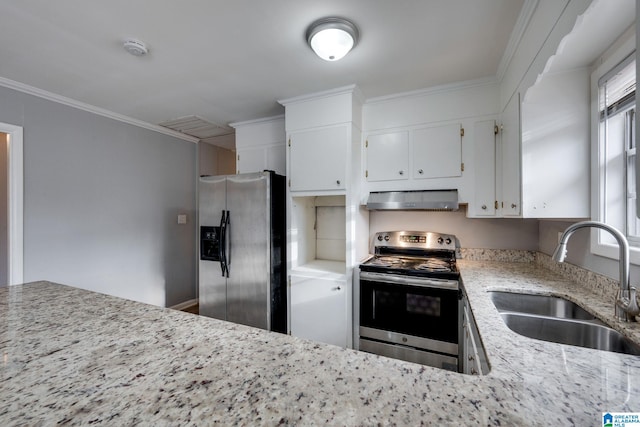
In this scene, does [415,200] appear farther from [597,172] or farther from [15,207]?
[15,207]

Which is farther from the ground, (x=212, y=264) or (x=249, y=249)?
(x=249, y=249)

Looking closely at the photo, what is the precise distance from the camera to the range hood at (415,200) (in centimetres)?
218

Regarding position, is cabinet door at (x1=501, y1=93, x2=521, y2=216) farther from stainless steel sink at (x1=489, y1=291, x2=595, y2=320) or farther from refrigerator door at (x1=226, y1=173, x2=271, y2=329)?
refrigerator door at (x1=226, y1=173, x2=271, y2=329)

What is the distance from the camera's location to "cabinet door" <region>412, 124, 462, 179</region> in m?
2.23

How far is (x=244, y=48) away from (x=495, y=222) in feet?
8.15

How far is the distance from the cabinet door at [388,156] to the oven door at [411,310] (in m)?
0.90

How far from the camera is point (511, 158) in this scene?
1795 millimetres

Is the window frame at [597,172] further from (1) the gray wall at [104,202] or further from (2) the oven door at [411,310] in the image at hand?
(1) the gray wall at [104,202]

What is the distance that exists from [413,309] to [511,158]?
1284 mm

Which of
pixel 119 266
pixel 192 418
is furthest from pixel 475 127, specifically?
pixel 119 266

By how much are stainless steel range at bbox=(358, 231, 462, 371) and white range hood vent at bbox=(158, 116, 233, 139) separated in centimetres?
249

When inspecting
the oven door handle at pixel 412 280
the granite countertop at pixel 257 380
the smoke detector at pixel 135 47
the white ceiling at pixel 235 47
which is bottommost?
the oven door handle at pixel 412 280

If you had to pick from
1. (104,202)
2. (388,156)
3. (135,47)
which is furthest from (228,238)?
(388,156)

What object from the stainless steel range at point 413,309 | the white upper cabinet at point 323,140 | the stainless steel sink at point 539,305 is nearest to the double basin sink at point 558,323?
the stainless steel sink at point 539,305
